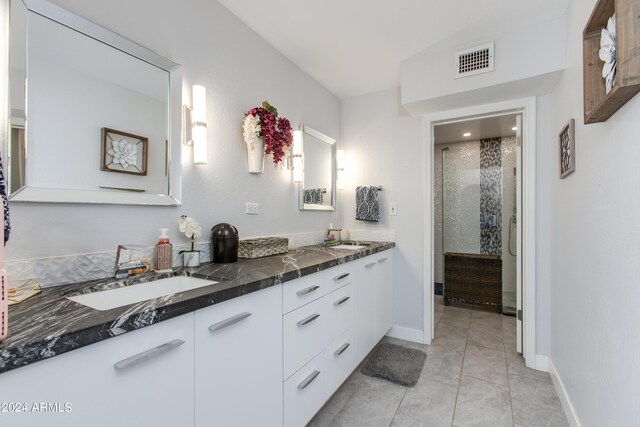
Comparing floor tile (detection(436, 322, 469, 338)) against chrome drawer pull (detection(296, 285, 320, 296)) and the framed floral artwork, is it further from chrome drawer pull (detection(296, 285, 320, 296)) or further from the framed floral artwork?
the framed floral artwork

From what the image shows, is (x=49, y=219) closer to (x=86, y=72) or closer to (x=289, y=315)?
(x=86, y=72)

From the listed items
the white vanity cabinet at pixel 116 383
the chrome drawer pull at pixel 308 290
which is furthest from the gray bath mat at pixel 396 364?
the white vanity cabinet at pixel 116 383

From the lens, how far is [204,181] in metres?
1.72

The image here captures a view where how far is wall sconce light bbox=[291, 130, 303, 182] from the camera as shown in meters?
2.47

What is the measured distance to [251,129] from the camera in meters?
1.92

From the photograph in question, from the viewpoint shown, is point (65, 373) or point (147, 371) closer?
point (65, 373)

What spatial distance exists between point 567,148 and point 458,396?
165cm

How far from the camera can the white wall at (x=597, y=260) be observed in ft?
3.22

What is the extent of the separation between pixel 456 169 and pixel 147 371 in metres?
A: 4.21

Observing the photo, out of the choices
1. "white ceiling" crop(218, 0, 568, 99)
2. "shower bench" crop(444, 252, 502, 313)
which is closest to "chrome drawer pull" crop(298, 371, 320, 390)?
"white ceiling" crop(218, 0, 568, 99)

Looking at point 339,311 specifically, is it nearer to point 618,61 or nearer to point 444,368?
point 444,368

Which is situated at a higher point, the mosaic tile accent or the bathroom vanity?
the mosaic tile accent

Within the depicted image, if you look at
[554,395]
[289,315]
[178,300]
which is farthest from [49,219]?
[554,395]

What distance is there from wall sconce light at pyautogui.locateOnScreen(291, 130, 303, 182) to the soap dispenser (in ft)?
4.10
